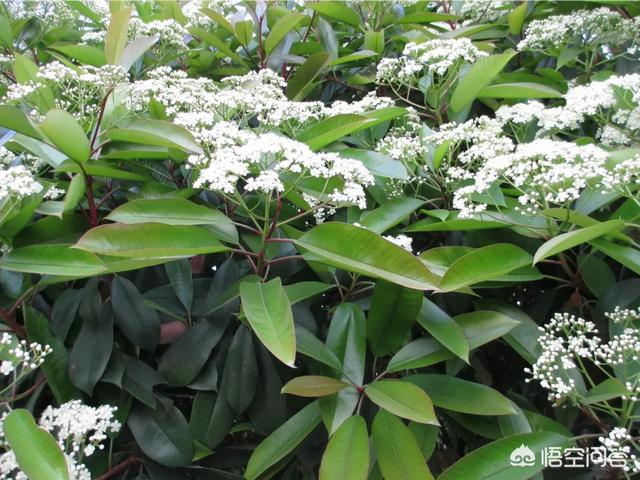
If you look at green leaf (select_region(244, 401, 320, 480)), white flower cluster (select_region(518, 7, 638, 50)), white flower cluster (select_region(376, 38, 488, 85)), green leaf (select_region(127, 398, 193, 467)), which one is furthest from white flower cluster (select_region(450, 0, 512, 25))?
green leaf (select_region(127, 398, 193, 467))

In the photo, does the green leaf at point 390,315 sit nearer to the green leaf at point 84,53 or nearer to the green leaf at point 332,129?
the green leaf at point 332,129

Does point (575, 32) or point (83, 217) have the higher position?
point (575, 32)

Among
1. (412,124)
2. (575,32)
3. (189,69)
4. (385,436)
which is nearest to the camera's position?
(385,436)

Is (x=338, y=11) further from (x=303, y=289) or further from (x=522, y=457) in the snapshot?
(x=522, y=457)

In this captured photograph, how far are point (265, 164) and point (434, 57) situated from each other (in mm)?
762

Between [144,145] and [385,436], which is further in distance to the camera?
[144,145]

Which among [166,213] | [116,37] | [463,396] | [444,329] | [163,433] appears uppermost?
[116,37]

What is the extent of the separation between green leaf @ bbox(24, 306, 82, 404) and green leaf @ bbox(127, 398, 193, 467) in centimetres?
15

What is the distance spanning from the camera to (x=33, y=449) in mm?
1019

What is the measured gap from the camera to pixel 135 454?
1322mm

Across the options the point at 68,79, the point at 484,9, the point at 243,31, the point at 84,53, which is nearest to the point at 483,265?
the point at 68,79

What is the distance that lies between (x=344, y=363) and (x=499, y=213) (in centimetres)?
52

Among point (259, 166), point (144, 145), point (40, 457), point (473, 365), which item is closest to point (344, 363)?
point (473, 365)

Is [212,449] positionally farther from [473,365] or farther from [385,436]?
[473,365]
